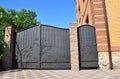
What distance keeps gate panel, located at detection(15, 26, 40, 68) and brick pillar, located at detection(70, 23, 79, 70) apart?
2298mm

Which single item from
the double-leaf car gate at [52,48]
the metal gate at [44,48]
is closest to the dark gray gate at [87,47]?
the double-leaf car gate at [52,48]

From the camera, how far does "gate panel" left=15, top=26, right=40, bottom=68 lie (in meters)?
10.7

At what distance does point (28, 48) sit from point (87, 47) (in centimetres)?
400

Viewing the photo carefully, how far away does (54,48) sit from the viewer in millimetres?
10695

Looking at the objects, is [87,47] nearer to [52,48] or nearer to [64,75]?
[52,48]

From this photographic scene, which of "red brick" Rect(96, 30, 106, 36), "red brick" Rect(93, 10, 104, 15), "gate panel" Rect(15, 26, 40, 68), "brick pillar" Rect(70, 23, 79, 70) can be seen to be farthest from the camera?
"red brick" Rect(93, 10, 104, 15)

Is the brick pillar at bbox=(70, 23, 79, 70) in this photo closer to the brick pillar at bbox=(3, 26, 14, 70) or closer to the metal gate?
the metal gate

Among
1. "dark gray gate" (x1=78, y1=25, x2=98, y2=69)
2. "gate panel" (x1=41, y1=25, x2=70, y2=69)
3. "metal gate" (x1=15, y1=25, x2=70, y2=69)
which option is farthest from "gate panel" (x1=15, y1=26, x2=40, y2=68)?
"dark gray gate" (x1=78, y1=25, x2=98, y2=69)

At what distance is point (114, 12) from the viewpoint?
10.8m

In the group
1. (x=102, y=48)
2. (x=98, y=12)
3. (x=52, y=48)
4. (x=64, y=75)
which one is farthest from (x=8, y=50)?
(x=98, y=12)

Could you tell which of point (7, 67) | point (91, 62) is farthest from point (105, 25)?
point (7, 67)

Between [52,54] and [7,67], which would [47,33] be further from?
[7,67]

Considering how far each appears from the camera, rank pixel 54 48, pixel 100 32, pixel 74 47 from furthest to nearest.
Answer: pixel 54 48 → pixel 100 32 → pixel 74 47

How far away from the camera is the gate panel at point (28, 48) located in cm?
1068
